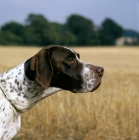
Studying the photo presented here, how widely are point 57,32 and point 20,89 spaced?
6091 cm

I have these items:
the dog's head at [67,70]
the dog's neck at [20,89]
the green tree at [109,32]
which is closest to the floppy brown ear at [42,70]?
the dog's head at [67,70]

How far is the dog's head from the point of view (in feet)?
12.6

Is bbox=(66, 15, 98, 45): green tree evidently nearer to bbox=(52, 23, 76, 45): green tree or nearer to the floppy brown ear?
bbox=(52, 23, 76, 45): green tree

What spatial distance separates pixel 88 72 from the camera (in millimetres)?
3854

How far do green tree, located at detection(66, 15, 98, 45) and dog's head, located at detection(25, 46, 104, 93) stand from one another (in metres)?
60.4

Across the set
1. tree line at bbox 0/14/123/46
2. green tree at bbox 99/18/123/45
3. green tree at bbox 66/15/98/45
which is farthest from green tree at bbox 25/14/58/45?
green tree at bbox 99/18/123/45

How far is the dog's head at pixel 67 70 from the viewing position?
3842 millimetres

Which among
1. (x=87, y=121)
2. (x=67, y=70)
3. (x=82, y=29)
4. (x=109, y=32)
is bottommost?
(x=109, y=32)

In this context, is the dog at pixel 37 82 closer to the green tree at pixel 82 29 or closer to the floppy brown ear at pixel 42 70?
the floppy brown ear at pixel 42 70

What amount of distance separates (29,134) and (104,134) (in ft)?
4.37

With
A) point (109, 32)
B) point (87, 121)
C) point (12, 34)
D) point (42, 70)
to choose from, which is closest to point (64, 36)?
point (12, 34)

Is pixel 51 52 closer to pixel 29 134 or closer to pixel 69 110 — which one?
pixel 29 134

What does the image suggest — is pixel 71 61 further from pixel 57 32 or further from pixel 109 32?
pixel 109 32

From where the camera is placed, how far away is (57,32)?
6444 cm
